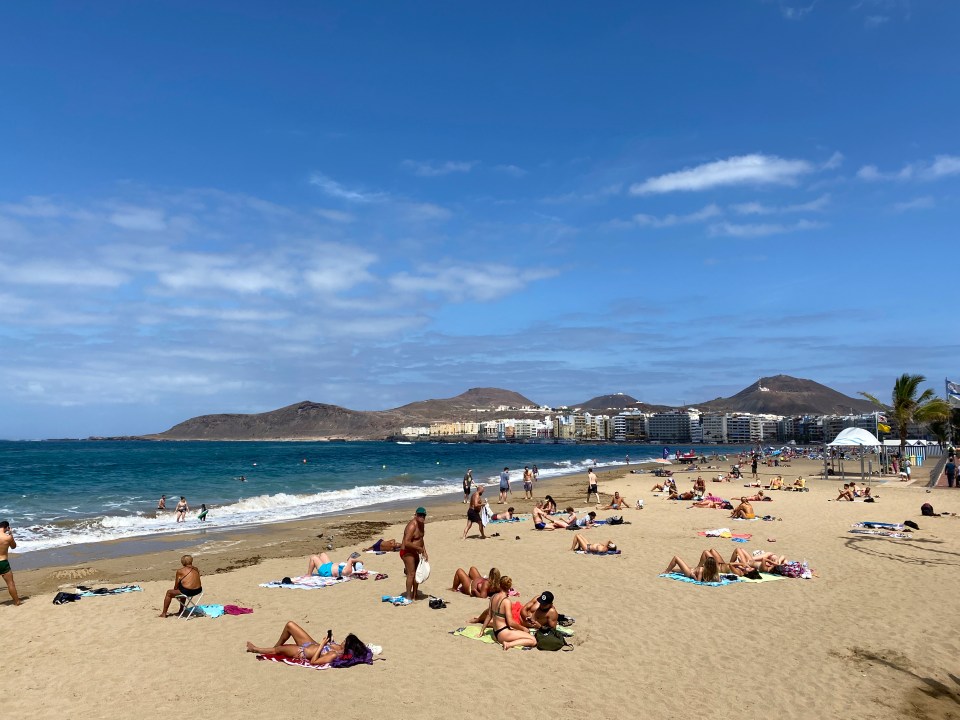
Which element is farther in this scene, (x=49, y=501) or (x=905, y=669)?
(x=49, y=501)

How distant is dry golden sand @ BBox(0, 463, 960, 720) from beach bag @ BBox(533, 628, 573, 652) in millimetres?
145

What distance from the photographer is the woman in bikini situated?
25.1ft

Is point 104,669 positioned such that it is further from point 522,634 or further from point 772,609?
point 772,609

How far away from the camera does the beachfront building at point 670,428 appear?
184 metres

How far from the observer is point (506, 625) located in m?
7.91

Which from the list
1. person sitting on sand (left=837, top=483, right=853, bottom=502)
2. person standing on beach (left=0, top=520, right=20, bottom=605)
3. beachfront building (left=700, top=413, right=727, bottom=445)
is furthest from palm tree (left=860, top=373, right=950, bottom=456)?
beachfront building (left=700, top=413, right=727, bottom=445)

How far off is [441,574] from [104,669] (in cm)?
589

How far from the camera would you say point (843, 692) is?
20.6 ft

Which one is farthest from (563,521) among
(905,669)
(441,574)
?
(905,669)

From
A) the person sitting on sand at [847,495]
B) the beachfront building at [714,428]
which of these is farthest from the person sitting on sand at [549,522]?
the beachfront building at [714,428]

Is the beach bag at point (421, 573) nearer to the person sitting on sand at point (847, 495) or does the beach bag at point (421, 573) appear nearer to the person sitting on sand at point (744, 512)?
the person sitting on sand at point (744, 512)

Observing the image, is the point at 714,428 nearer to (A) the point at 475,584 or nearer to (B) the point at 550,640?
(A) the point at 475,584

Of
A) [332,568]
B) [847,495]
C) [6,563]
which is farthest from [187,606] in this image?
[847,495]

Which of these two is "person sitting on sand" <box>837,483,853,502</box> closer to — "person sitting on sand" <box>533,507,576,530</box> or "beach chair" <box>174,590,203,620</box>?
"person sitting on sand" <box>533,507,576,530</box>
